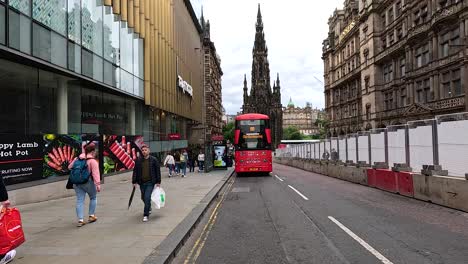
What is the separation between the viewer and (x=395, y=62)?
5362 cm

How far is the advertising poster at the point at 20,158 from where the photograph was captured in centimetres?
1217

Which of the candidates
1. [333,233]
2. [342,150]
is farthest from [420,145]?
[342,150]

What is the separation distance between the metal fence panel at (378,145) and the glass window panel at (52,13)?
14.8 meters

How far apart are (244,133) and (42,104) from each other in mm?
14440

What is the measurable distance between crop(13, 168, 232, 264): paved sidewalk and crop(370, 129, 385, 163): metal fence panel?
9.64m

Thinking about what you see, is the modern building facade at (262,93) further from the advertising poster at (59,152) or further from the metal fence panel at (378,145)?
the advertising poster at (59,152)

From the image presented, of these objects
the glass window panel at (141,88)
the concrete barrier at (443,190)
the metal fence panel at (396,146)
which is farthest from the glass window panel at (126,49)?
the concrete barrier at (443,190)

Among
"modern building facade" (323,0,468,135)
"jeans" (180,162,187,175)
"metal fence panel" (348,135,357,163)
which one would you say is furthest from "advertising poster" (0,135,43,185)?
"modern building facade" (323,0,468,135)

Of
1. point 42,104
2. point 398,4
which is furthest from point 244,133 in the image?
point 398,4

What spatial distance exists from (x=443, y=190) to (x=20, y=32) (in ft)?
48.9

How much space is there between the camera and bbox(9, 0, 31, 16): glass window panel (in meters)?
14.7

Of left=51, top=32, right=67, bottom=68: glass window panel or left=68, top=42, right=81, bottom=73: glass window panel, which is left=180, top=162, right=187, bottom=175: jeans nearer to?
left=68, top=42, right=81, bottom=73: glass window panel

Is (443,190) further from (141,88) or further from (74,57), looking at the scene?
(141,88)

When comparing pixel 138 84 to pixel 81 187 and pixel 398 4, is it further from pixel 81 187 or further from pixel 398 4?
pixel 398 4
